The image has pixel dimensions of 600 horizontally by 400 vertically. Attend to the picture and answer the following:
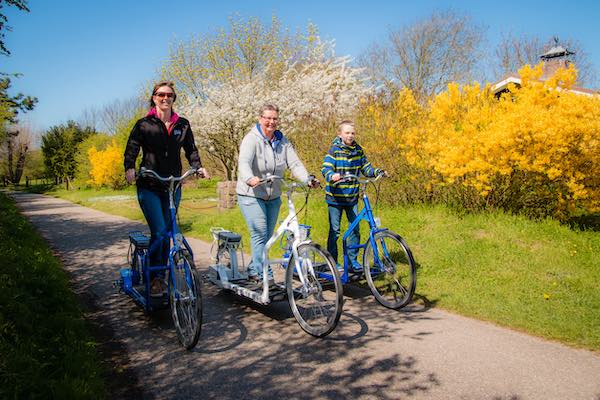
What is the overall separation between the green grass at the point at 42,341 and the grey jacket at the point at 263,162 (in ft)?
6.67

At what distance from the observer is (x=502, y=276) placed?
5.51 metres

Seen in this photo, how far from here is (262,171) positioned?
15.4ft

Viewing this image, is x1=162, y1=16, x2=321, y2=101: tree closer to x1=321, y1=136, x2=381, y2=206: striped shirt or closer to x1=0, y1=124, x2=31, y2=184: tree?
x1=321, y1=136, x2=381, y2=206: striped shirt

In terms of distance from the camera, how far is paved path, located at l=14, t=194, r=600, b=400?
9.89 feet

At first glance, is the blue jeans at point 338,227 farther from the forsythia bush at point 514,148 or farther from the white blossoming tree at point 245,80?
the white blossoming tree at point 245,80

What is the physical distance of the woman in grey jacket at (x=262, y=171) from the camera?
455 cm

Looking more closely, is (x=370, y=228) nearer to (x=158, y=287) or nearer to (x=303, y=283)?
(x=303, y=283)

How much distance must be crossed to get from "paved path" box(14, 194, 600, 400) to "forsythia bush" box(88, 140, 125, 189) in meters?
26.7

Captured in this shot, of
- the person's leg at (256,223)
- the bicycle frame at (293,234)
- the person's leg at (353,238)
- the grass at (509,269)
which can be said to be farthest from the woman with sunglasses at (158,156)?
the grass at (509,269)

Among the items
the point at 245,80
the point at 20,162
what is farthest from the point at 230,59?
the point at 20,162

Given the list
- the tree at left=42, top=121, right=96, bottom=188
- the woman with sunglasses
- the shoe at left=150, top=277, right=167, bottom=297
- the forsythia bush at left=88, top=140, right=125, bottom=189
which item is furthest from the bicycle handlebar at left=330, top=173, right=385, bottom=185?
the tree at left=42, top=121, right=96, bottom=188

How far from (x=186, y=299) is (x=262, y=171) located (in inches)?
61.3

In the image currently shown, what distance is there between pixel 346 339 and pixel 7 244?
5163mm

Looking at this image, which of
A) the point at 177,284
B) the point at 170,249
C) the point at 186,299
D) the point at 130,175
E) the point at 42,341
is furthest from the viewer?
the point at 170,249
